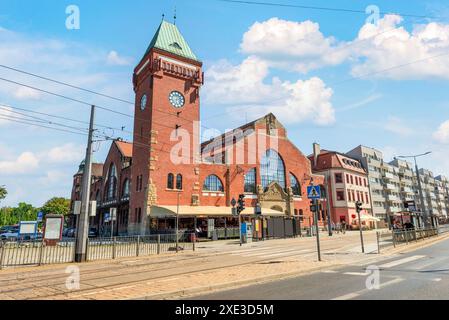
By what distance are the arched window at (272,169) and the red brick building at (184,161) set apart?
144 mm

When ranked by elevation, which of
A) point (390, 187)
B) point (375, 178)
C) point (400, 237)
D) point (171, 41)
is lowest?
point (400, 237)

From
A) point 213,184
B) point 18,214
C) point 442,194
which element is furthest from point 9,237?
point 442,194

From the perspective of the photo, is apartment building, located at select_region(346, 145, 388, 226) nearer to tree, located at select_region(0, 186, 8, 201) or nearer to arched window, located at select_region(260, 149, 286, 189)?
arched window, located at select_region(260, 149, 286, 189)

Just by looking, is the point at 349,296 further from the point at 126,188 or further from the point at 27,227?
the point at 126,188

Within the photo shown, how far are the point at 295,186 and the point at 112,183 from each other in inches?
1130

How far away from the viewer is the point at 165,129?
119 feet

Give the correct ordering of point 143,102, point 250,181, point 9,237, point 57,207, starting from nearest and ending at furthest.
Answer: point 9,237 → point 143,102 → point 250,181 → point 57,207

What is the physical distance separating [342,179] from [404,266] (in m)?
50.1

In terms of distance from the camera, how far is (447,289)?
7.14 meters

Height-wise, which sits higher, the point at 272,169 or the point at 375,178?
the point at 375,178

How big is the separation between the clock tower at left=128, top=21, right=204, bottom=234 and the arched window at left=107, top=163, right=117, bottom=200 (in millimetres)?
10371

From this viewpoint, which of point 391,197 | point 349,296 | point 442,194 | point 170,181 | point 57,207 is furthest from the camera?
point 442,194

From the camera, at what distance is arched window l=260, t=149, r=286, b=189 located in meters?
44.6
